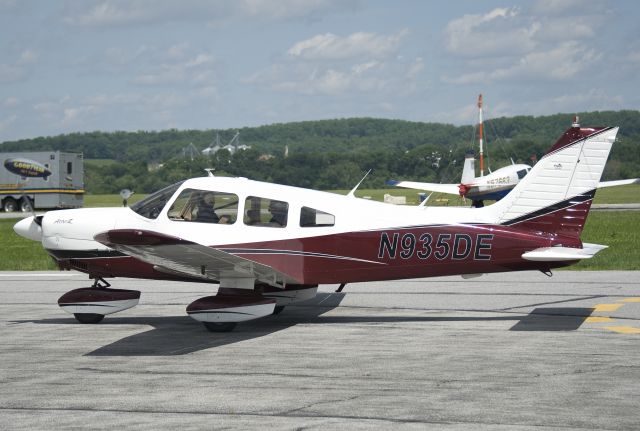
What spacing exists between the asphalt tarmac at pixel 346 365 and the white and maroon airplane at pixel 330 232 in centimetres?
69

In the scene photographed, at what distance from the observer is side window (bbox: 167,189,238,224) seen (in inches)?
449

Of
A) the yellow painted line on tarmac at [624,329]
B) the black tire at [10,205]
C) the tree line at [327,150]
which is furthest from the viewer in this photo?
the tree line at [327,150]

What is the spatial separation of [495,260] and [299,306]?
3550 millimetres

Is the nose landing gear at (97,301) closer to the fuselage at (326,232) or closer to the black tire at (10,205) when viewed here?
the fuselage at (326,232)

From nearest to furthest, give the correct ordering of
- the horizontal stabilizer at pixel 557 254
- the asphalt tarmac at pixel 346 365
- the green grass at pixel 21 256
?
the asphalt tarmac at pixel 346 365
the horizontal stabilizer at pixel 557 254
the green grass at pixel 21 256

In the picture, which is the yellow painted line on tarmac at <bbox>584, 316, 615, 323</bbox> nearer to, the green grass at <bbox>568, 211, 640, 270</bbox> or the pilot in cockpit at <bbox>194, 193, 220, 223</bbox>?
the pilot in cockpit at <bbox>194, 193, 220, 223</bbox>

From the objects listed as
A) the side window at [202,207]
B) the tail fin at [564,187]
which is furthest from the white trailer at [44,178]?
the tail fin at [564,187]

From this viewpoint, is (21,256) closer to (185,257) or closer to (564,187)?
(185,257)

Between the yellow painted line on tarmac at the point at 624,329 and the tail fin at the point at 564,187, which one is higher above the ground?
the tail fin at the point at 564,187

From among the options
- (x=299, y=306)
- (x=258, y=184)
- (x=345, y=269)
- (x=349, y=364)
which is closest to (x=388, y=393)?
(x=349, y=364)

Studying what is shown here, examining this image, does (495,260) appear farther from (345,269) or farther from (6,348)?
(6,348)

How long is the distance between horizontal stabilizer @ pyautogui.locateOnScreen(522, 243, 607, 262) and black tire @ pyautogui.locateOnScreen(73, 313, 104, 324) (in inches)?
225

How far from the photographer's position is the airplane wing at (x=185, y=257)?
952 centimetres

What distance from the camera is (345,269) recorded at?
11.4 metres
